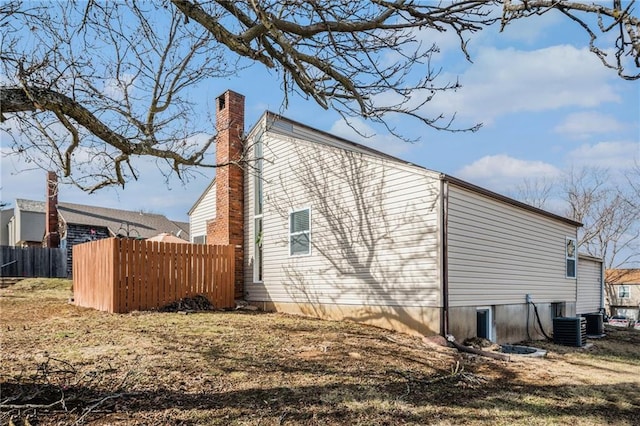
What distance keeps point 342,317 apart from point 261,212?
428cm

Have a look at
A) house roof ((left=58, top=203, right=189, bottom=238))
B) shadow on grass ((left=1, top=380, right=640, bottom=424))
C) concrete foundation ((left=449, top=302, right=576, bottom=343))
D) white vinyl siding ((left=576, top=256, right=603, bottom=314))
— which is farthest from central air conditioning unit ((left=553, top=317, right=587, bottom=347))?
house roof ((left=58, top=203, right=189, bottom=238))

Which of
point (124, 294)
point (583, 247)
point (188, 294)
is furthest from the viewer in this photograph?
point (583, 247)

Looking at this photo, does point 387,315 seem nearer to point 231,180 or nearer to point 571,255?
point 231,180

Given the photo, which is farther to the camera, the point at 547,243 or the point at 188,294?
the point at 547,243

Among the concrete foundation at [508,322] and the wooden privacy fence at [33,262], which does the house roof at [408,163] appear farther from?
the wooden privacy fence at [33,262]

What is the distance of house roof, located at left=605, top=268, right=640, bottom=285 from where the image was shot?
37969 millimetres

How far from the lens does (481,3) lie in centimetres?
429

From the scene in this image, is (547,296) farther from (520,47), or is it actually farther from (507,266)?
(520,47)

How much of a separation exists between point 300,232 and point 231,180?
319 centimetres

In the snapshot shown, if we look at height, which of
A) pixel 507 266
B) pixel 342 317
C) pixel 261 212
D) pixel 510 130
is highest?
pixel 510 130

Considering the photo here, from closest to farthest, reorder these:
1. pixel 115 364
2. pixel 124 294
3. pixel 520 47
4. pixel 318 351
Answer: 1. pixel 115 364
2. pixel 520 47
3. pixel 318 351
4. pixel 124 294

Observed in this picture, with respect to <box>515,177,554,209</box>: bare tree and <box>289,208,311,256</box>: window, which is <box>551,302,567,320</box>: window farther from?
<box>515,177,554,209</box>: bare tree

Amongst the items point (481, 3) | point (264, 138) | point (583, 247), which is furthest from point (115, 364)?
point (583, 247)

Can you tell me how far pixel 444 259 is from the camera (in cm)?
849
